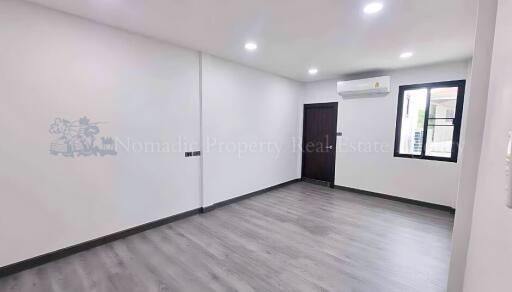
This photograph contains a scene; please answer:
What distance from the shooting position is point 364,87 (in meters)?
4.57

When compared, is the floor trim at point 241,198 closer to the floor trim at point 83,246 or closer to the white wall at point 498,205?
the floor trim at point 83,246

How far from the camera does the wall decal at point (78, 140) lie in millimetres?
2393

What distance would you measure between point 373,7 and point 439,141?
3.32 m

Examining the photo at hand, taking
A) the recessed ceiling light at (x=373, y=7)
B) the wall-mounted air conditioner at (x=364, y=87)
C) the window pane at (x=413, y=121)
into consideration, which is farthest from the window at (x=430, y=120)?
the recessed ceiling light at (x=373, y=7)

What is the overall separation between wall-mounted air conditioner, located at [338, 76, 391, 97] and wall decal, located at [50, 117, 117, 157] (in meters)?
4.44

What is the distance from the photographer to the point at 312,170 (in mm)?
5895

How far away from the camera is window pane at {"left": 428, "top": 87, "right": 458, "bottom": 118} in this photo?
3930 millimetres

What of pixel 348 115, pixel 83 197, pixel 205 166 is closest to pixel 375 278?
pixel 205 166

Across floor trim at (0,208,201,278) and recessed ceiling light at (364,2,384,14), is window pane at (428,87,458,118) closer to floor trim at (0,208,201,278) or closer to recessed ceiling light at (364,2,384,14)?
recessed ceiling light at (364,2,384,14)

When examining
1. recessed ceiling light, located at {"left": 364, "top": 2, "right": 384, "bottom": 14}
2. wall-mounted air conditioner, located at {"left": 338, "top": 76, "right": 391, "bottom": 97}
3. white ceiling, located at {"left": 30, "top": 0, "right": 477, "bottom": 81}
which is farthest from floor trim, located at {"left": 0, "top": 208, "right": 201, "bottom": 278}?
wall-mounted air conditioner, located at {"left": 338, "top": 76, "right": 391, "bottom": 97}

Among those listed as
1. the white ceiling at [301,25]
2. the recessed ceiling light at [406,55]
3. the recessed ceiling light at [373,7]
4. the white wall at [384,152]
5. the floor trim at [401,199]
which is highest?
the recessed ceiling light at [406,55]

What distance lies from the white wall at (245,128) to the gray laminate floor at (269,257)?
0.77 meters

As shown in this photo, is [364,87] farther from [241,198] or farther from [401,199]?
[241,198]

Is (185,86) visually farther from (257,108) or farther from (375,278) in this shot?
(375,278)
